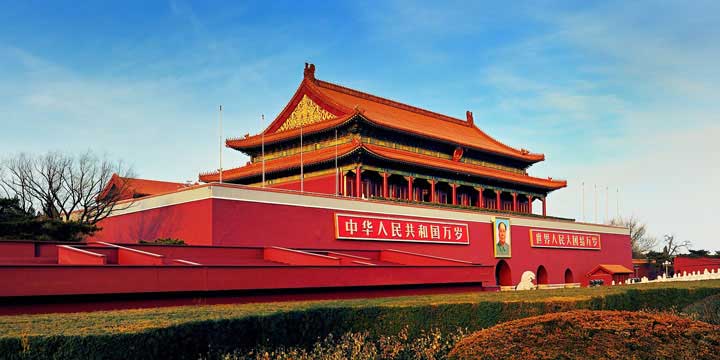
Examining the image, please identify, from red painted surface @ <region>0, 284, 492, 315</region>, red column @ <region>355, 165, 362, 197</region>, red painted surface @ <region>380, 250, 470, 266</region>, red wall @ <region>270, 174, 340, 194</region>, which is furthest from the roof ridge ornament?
red painted surface @ <region>0, 284, 492, 315</region>

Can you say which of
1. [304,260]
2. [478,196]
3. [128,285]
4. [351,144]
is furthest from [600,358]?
[478,196]

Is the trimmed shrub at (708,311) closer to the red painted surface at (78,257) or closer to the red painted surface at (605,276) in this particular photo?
the red painted surface at (78,257)

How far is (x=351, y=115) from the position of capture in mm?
32219

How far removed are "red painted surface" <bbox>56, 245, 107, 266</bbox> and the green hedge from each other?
791cm

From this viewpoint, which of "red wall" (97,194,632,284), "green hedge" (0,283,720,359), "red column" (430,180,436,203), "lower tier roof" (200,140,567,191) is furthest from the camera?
"red column" (430,180,436,203)

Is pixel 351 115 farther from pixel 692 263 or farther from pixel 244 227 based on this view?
pixel 692 263

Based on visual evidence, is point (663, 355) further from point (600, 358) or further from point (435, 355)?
point (435, 355)

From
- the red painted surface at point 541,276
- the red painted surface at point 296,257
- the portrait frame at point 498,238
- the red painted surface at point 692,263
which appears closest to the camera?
the red painted surface at point 296,257

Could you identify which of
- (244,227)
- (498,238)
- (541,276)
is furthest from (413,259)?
(541,276)

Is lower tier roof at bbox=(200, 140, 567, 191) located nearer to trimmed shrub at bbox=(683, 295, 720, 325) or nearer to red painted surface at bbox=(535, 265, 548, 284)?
red painted surface at bbox=(535, 265, 548, 284)

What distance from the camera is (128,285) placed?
14.5 metres

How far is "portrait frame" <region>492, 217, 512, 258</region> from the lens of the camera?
35469 mm

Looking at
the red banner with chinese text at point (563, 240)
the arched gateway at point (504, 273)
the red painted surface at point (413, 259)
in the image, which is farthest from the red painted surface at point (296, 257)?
the red banner with chinese text at point (563, 240)

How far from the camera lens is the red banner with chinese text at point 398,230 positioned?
27.3 m
